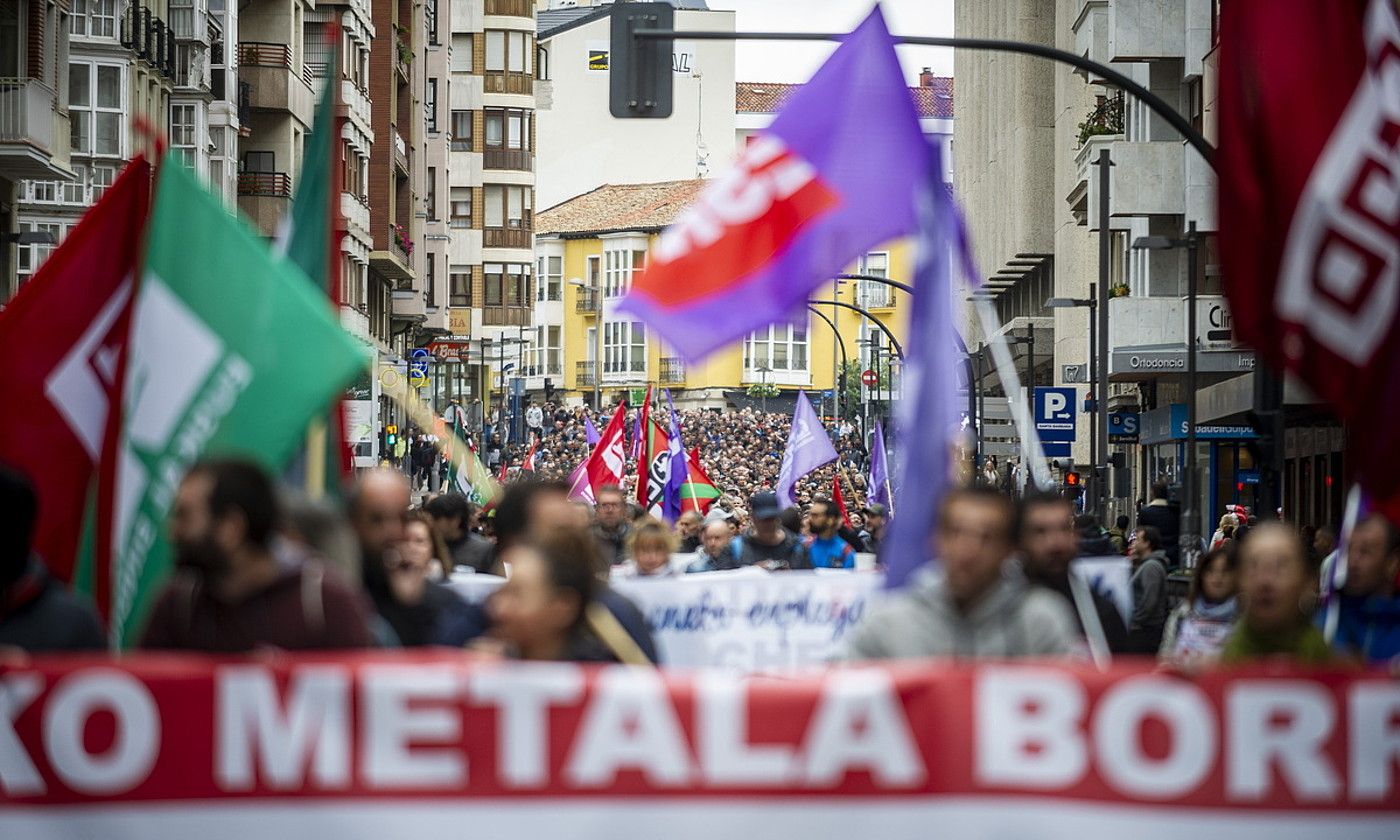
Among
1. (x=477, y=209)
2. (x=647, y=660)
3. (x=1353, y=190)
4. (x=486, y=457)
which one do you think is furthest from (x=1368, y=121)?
(x=477, y=209)

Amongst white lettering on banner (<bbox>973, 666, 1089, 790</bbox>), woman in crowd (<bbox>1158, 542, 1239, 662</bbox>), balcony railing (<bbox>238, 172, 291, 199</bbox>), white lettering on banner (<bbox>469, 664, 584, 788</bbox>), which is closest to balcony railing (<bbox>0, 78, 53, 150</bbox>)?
balcony railing (<bbox>238, 172, 291, 199</bbox>)

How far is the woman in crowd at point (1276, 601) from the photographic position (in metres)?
7.45

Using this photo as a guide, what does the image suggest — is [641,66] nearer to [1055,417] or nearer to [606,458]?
[606,458]

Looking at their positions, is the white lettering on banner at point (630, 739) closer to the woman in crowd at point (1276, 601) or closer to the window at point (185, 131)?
the woman in crowd at point (1276, 601)

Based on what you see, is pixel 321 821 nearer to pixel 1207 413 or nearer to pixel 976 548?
pixel 976 548

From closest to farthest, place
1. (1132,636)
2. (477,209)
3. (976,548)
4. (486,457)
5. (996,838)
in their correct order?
(996,838) < (976,548) < (1132,636) < (486,457) < (477,209)

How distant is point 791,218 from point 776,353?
135 m

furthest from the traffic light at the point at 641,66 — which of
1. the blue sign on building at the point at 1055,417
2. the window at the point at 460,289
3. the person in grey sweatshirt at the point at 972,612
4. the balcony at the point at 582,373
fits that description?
the balcony at the point at 582,373

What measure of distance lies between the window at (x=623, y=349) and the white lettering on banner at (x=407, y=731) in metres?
140

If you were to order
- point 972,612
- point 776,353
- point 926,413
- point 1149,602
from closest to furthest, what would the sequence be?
point 972,612, point 926,413, point 1149,602, point 776,353

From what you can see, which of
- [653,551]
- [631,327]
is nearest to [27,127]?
[653,551]

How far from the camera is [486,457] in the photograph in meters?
82.2

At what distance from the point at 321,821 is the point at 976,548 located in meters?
1.80

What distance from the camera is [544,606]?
686cm
